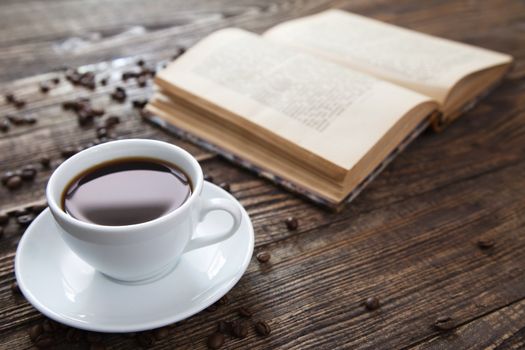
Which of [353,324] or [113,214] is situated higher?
[113,214]

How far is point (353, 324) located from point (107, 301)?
1.11 ft

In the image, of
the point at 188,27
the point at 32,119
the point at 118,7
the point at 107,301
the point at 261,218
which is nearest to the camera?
the point at 107,301

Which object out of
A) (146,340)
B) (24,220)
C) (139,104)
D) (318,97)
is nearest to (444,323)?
(146,340)

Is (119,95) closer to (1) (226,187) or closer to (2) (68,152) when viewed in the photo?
(2) (68,152)

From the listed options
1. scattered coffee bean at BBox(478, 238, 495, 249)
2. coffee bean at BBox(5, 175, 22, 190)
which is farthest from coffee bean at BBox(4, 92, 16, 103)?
scattered coffee bean at BBox(478, 238, 495, 249)

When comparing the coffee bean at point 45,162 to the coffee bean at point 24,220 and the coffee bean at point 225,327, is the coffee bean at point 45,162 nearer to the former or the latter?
the coffee bean at point 24,220

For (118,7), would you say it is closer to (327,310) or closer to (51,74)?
(51,74)

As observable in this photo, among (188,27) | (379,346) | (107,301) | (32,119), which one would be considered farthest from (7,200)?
(188,27)

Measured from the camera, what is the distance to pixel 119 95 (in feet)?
3.97

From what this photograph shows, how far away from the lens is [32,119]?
44.7 inches

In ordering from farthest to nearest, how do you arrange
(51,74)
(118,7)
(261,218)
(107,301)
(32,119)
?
(118,7) → (51,74) → (32,119) → (261,218) → (107,301)

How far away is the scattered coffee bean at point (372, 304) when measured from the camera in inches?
29.3

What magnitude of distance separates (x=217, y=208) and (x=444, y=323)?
0.35 m

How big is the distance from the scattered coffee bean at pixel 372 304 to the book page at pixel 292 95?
248 millimetres
